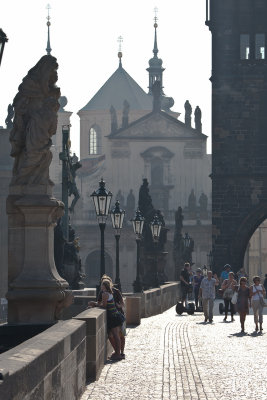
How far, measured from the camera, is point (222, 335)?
79.2 feet

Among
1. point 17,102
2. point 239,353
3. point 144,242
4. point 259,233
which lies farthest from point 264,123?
point 259,233

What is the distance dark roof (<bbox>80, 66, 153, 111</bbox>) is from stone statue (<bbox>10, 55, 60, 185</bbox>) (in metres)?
106

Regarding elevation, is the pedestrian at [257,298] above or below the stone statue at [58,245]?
below

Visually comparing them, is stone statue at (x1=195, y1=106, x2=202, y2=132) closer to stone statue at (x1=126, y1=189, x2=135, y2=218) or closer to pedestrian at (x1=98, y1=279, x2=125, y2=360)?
stone statue at (x1=126, y1=189, x2=135, y2=218)

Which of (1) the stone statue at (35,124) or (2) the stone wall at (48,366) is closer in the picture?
(2) the stone wall at (48,366)

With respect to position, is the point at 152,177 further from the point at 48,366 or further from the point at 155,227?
the point at 48,366

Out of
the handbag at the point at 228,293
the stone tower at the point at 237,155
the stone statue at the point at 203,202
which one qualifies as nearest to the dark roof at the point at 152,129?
the stone statue at the point at 203,202

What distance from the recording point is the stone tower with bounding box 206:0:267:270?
54.7 meters

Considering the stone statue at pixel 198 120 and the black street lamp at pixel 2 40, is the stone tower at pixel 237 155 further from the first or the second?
the black street lamp at pixel 2 40

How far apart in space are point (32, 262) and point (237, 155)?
41209 mm

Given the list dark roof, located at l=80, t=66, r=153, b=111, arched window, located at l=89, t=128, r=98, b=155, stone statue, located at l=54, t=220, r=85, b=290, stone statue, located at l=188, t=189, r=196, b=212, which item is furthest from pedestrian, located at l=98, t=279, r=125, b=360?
dark roof, located at l=80, t=66, r=153, b=111

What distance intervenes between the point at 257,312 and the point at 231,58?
3111cm

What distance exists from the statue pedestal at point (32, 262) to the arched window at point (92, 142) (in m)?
104

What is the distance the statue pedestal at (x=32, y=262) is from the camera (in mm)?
13859
